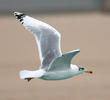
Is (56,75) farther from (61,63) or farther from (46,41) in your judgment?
(46,41)

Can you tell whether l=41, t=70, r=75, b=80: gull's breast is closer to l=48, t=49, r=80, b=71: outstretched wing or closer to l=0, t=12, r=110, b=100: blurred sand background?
l=48, t=49, r=80, b=71: outstretched wing

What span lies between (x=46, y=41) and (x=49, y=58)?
0.89ft

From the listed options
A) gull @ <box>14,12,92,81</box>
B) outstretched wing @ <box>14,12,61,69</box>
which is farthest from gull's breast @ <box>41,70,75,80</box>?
outstretched wing @ <box>14,12,61,69</box>

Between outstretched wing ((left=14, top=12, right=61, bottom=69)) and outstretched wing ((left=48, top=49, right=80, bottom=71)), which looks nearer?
outstretched wing ((left=48, top=49, right=80, bottom=71))

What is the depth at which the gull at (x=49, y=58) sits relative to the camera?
6391 millimetres

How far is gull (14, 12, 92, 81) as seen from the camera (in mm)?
6391

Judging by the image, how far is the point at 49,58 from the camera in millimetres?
6781

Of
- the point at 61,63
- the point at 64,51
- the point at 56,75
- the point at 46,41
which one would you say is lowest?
the point at 64,51

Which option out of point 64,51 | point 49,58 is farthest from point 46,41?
point 64,51

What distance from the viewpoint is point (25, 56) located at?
41.9ft

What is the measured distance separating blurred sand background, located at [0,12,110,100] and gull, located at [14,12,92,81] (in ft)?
8.35

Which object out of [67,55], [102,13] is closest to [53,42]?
[67,55]

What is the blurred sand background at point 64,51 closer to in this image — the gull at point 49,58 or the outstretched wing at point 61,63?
the gull at point 49,58

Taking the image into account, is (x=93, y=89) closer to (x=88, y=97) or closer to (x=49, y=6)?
(x=88, y=97)
